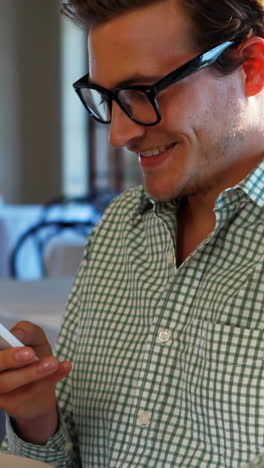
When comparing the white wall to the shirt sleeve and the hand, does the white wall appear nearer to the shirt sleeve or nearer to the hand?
the shirt sleeve

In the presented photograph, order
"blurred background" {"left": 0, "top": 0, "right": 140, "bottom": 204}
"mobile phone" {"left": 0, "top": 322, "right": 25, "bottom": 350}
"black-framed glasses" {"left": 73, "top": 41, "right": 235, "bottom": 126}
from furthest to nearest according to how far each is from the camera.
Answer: "blurred background" {"left": 0, "top": 0, "right": 140, "bottom": 204} → "black-framed glasses" {"left": 73, "top": 41, "right": 235, "bottom": 126} → "mobile phone" {"left": 0, "top": 322, "right": 25, "bottom": 350}

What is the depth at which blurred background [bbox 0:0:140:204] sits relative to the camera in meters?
7.75

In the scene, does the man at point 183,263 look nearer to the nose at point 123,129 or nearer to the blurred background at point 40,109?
the nose at point 123,129

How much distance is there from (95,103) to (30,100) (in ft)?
23.7

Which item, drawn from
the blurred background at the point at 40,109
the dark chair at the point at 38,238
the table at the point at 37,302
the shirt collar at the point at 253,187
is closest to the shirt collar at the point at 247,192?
the shirt collar at the point at 253,187

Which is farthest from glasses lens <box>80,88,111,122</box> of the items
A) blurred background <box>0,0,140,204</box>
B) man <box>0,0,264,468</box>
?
blurred background <box>0,0,140,204</box>

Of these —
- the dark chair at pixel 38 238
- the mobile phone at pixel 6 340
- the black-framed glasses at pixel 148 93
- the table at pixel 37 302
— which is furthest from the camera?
the dark chair at pixel 38 238

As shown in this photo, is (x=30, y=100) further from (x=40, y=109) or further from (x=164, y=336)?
(x=164, y=336)

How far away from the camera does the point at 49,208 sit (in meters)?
5.25

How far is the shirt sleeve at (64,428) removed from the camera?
3.43ft

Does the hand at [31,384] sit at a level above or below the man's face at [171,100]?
below

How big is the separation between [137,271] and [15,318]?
0.65 meters

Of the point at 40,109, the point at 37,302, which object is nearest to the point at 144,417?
the point at 37,302

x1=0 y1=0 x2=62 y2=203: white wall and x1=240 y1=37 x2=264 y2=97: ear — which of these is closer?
x1=240 y1=37 x2=264 y2=97: ear
